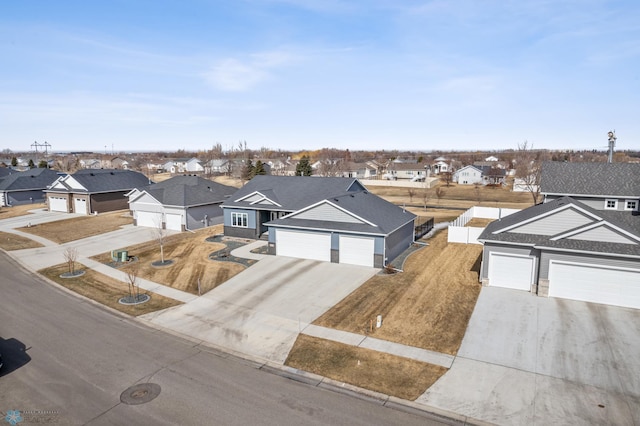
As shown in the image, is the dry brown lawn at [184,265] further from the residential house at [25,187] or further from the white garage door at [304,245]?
the residential house at [25,187]

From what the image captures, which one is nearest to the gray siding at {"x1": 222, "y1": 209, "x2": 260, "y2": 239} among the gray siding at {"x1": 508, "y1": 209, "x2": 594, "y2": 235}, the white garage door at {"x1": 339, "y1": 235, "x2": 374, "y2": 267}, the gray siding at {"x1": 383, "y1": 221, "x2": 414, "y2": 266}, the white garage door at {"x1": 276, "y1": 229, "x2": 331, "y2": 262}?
the white garage door at {"x1": 276, "y1": 229, "x2": 331, "y2": 262}

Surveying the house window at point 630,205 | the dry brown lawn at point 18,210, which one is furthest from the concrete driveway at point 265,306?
the dry brown lawn at point 18,210

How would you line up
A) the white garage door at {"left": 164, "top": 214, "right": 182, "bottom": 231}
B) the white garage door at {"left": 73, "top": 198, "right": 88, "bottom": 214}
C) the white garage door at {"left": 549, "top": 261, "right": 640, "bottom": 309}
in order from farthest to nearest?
the white garage door at {"left": 73, "top": 198, "right": 88, "bottom": 214} → the white garage door at {"left": 164, "top": 214, "right": 182, "bottom": 231} → the white garage door at {"left": 549, "top": 261, "right": 640, "bottom": 309}

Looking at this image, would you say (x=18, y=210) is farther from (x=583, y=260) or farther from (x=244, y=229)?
(x=583, y=260)

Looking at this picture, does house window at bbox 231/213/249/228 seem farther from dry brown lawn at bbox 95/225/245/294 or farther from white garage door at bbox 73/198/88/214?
white garage door at bbox 73/198/88/214

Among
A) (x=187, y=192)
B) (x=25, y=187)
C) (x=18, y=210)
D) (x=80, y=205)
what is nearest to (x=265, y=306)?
(x=187, y=192)

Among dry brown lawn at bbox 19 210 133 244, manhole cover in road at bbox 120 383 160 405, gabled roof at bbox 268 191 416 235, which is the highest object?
gabled roof at bbox 268 191 416 235

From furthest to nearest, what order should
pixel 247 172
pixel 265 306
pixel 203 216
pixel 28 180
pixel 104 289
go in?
pixel 247 172 < pixel 28 180 < pixel 203 216 < pixel 104 289 < pixel 265 306
